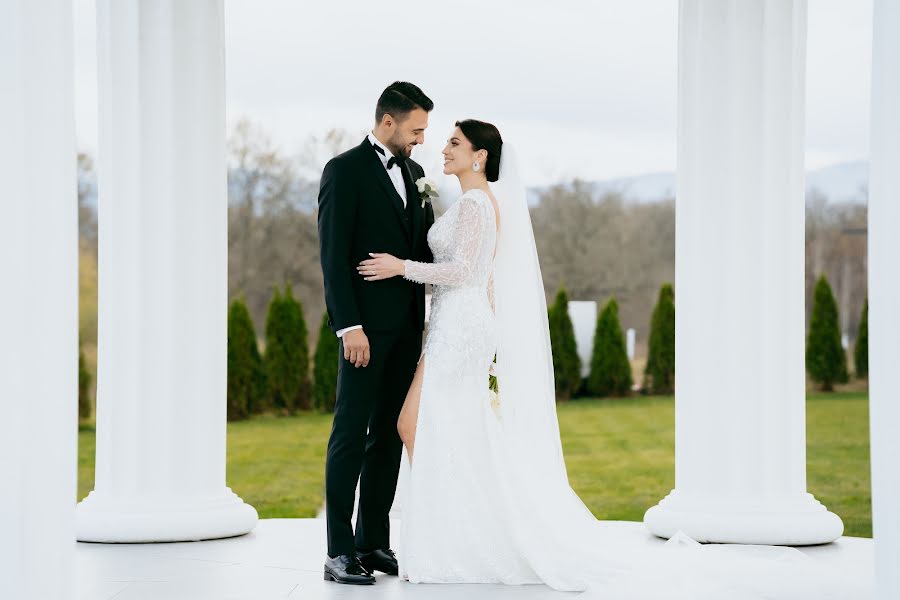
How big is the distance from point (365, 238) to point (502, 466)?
1751 millimetres

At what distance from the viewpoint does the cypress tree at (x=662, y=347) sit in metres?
19.1

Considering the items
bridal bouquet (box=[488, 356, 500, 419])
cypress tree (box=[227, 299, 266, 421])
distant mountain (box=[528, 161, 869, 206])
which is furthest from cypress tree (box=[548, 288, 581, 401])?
bridal bouquet (box=[488, 356, 500, 419])

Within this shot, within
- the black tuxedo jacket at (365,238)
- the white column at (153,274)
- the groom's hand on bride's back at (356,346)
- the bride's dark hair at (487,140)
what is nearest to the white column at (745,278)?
the bride's dark hair at (487,140)

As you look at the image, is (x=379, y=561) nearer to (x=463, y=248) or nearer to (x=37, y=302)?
(x=463, y=248)

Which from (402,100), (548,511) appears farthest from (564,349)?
(402,100)

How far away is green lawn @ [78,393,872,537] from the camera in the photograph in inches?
770

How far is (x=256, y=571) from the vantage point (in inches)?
291

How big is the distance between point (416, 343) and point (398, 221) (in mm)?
845

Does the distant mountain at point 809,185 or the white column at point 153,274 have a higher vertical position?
the distant mountain at point 809,185

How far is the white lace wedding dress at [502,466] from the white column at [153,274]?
2.25m

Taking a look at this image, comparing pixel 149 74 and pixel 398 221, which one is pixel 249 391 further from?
pixel 398 221

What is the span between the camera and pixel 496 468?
7109 millimetres

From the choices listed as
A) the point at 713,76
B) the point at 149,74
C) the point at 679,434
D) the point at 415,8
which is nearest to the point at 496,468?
the point at 679,434

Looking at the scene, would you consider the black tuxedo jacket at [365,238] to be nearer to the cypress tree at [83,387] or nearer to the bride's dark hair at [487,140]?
the bride's dark hair at [487,140]
